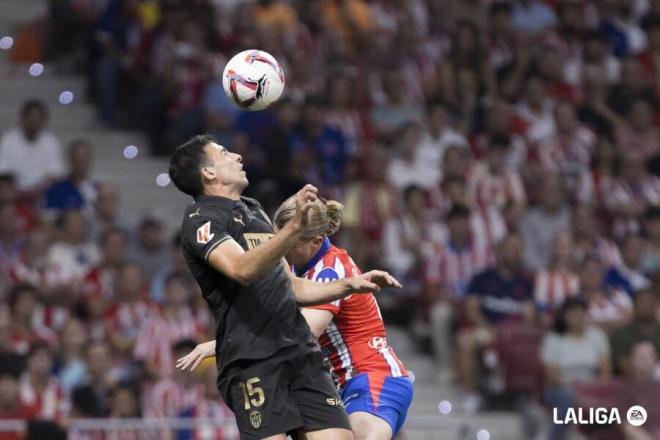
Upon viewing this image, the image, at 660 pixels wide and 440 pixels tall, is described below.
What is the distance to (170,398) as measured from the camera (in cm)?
1197

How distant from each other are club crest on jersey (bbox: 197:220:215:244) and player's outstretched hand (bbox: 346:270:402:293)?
2.46 feet

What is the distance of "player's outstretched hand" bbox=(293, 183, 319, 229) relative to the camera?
6477 mm

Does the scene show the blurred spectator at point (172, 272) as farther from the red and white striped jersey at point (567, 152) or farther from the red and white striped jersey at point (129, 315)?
the red and white striped jersey at point (567, 152)

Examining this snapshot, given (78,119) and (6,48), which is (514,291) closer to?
(78,119)

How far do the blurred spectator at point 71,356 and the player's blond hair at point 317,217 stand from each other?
4.83 m

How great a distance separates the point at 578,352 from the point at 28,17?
305 inches

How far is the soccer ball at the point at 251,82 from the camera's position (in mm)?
7816

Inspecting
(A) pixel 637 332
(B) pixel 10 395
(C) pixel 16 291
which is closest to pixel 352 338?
(B) pixel 10 395

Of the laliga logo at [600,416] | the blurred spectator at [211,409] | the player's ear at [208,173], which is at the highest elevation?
the blurred spectator at [211,409]

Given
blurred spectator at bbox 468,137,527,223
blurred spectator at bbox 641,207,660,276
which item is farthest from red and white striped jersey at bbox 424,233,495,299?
blurred spectator at bbox 641,207,660,276

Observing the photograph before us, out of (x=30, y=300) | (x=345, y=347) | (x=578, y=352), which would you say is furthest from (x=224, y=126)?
(x=345, y=347)

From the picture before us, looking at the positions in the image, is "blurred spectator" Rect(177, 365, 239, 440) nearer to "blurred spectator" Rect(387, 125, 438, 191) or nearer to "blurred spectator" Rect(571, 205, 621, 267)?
"blurred spectator" Rect(387, 125, 438, 191)

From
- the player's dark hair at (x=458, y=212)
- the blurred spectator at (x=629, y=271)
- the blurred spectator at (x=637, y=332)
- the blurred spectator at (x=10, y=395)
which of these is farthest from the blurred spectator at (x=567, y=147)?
the blurred spectator at (x=10, y=395)

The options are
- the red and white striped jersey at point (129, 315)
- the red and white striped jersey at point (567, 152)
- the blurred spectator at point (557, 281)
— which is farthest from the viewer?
the red and white striped jersey at point (567, 152)
